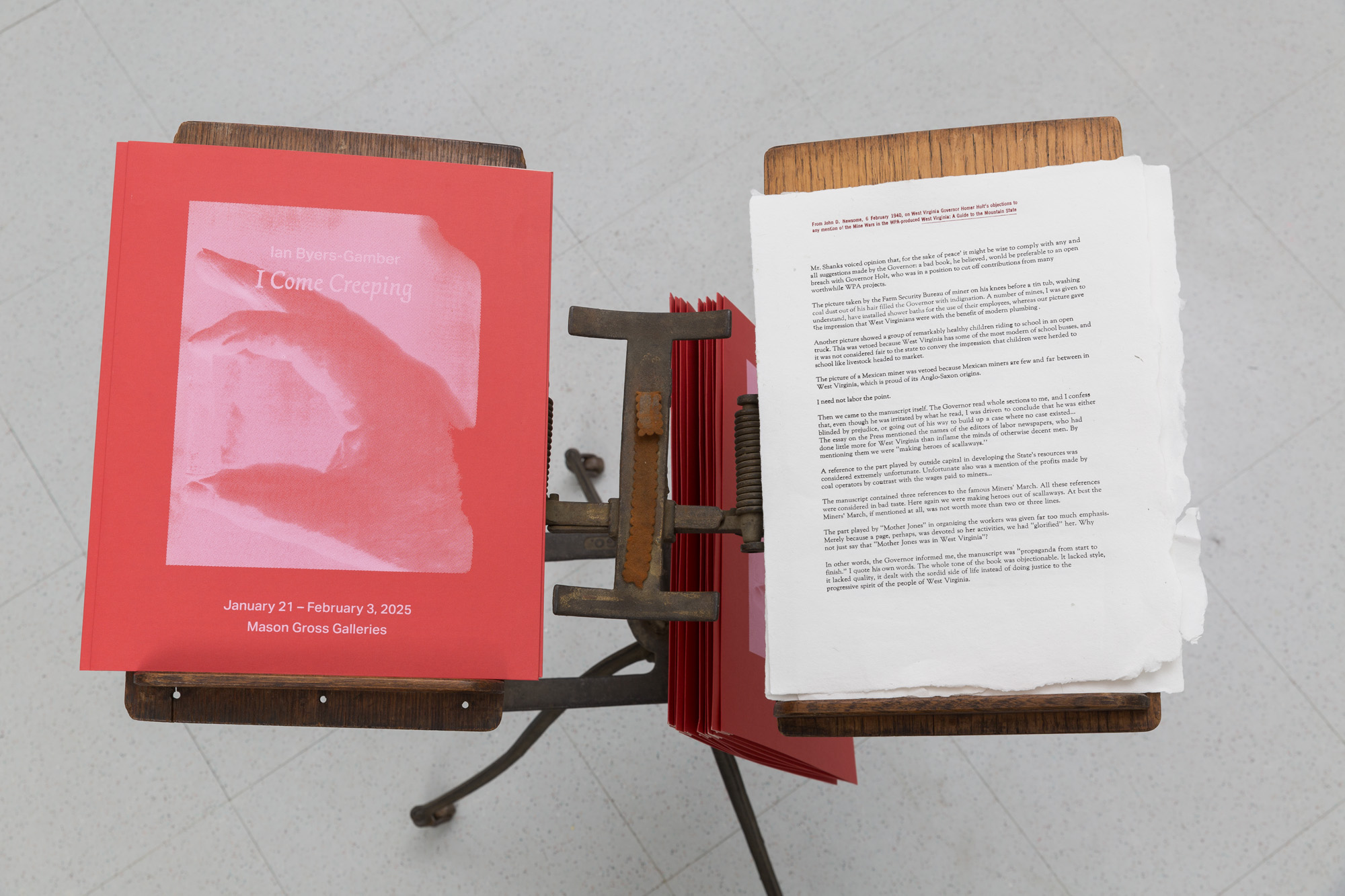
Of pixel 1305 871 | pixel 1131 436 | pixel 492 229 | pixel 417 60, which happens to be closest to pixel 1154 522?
pixel 1131 436

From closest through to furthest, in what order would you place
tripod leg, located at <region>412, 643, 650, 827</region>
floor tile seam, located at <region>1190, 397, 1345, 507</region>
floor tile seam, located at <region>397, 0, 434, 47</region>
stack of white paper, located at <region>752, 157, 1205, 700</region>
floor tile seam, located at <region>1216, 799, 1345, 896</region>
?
stack of white paper, located at <region>752, 157, 1205, 700</region> → tripod leg, located at <region>412, 643, 650, 827</region> → floor tile seam, located at <region>1216, 799, 1345, 896</region> → floor tile seam, located at <region>1190, 397, 1345, 507</region> → floor tile seam, located at <region>397, 0, 434, 47</region>

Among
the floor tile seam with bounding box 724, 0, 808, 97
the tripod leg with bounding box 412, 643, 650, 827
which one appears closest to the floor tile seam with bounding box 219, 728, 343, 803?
the tripod leg with bounding box 412, 643, 650, 827

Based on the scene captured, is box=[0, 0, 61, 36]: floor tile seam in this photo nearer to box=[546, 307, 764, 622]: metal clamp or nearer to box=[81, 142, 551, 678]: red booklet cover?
box=[81, 142, 551, 678]: red booklet cover

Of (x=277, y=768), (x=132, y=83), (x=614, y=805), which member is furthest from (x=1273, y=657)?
(x=132, y=83)

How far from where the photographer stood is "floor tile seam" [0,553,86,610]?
1.36m

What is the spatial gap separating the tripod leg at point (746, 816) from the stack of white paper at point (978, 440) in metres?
0.48

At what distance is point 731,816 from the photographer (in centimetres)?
134

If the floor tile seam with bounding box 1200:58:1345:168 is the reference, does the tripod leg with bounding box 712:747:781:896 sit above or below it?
below

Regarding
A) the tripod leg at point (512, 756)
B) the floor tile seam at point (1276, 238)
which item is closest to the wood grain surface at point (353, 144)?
the tripod leg at point (512, 756)

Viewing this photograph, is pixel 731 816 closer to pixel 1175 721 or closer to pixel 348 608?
pixel 1175 721

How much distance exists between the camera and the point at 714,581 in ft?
2.31

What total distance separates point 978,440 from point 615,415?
2.85 feet

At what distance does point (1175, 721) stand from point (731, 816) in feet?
2.23

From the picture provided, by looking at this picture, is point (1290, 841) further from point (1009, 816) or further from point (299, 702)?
point (299, 702)
